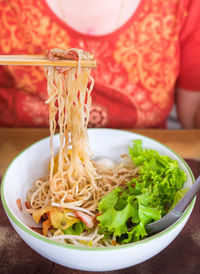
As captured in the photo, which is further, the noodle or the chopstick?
the noodle

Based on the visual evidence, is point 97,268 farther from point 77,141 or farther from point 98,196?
point 77,141

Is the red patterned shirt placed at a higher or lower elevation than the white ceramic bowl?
higher

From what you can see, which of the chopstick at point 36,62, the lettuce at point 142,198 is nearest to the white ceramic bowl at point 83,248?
the lettuce at point 142,198

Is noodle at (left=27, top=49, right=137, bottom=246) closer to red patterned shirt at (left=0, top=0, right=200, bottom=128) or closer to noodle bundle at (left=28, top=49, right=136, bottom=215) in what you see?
noodle bundle at (left=28, top=49, right=136, bottom=215)

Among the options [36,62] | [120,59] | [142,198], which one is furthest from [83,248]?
[120,59]

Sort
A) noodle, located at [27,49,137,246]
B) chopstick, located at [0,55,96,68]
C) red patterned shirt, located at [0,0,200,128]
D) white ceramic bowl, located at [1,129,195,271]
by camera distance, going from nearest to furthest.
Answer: white ceramic bowl, located at [1,129,195,271] < chopstick, located at [0,55,96,68] < noodle, located at [27,49,137,246] < red patterned shirt, located at [0,0,200,128]

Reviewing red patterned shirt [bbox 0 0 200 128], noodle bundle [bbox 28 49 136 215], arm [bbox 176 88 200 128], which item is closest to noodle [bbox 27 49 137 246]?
noodle bundle [bbox 28 49 136 215]

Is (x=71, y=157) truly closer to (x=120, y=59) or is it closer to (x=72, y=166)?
(x=72, y=166)

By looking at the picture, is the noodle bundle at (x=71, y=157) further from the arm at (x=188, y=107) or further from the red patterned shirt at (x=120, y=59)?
the arm at (x=188, y=107)
